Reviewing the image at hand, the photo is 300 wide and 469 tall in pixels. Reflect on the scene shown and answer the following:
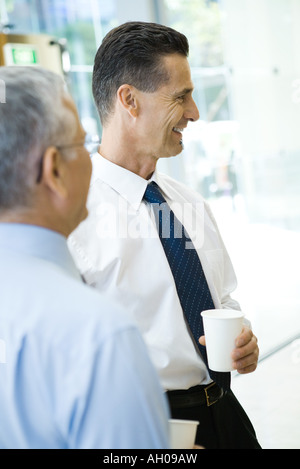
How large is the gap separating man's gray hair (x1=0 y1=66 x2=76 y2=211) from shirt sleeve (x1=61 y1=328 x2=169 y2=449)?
259 mm

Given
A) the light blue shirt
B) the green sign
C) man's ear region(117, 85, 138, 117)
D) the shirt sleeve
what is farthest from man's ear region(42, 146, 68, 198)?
the green sign

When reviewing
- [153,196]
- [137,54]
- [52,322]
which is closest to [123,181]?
[153,196]

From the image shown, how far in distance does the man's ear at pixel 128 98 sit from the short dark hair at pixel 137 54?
0.7 inches

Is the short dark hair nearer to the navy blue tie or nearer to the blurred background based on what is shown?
the navy blue tie

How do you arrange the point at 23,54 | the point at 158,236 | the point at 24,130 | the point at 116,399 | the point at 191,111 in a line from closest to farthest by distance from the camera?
the point at 116,399 < the point at 24,130 < the point at 158,236 < the point at 191,111 < the point at 23,54

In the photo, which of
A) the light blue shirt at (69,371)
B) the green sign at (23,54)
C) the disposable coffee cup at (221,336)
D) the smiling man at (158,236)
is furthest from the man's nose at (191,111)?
the green sign at (23,54)

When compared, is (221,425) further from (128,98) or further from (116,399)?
(128,98)

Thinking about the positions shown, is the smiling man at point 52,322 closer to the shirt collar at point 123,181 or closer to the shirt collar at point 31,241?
the shirt collar at point 31,241

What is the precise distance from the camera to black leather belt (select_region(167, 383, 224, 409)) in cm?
136

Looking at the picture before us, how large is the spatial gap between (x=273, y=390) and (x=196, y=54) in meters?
2.22

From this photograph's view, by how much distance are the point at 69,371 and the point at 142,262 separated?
2.47ft

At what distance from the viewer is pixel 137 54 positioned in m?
1.58

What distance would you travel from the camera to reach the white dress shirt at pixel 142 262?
1.38 m

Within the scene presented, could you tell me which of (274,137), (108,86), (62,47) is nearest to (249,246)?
(274,137)
